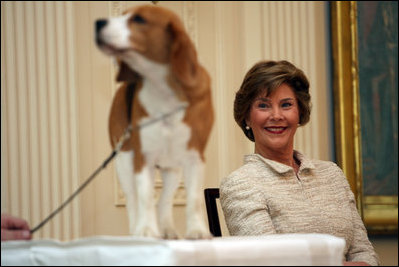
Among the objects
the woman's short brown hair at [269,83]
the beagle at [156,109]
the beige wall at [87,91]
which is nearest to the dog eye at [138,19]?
the beagle at [156,109]

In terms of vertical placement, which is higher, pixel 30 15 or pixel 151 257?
pixel 30 15

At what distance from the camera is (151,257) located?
934 mm

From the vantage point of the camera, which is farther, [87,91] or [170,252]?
[87,91]

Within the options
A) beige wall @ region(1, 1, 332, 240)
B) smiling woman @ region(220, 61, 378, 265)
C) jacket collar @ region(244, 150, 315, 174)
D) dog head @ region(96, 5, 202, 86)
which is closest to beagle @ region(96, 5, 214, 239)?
dog head @ region(96, 5, 202, 86)

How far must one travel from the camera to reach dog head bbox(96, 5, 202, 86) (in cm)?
95

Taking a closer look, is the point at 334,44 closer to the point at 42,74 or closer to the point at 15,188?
the point at 42,74

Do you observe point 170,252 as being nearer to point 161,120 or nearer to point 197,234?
point 197,234

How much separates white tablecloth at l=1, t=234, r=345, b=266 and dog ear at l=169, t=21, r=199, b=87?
248mm

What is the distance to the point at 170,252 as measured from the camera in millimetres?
926

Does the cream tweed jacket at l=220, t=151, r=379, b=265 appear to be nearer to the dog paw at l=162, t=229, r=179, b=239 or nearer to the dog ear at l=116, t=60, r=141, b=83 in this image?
the dog paw at l=162, t=229, r=179, b=239

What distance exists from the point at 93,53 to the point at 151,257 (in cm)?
206

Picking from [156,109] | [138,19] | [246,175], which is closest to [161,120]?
[156,109]

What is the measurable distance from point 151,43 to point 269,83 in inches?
36.6

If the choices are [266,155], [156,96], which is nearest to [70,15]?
[266,155]
